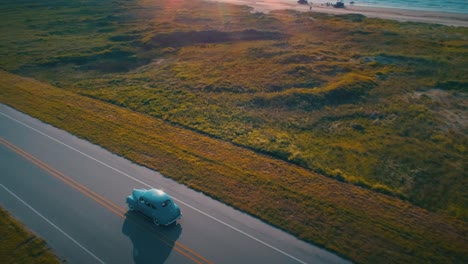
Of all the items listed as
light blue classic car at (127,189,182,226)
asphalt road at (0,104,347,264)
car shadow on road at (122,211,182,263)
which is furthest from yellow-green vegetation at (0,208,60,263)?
light blue classic car at (127,189,182,226)

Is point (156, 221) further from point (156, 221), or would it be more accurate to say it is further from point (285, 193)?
point (285, 193)

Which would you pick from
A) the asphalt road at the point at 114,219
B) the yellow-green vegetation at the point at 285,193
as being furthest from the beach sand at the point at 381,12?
the asphalt road at the point at 114,219

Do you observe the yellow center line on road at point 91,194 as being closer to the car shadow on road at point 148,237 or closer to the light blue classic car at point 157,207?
the car shadow on road at point 148,237

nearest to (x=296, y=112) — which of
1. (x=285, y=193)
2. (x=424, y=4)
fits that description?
(x=285, y=193)

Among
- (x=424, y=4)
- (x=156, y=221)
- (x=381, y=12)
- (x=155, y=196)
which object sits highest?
(x=424, y=4)

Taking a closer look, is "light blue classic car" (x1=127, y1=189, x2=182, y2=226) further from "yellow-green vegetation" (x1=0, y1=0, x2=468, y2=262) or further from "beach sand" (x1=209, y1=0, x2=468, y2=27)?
"beach sand" (x1=209, y1=0, x2=468, y2=27)

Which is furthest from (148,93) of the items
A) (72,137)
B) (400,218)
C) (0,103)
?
(400,218)

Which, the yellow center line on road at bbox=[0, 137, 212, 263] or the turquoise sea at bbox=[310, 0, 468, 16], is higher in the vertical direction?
the turquoise sea at bbox=[310, 0, 468, 16]
